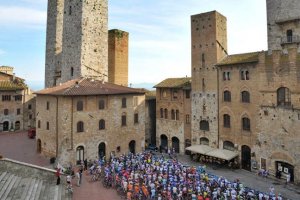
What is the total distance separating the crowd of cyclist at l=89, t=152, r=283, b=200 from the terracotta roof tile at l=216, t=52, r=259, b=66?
13809mm

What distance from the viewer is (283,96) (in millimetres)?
27844

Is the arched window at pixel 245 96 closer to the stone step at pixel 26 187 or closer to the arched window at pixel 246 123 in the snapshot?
the arched window at pixel 246 123

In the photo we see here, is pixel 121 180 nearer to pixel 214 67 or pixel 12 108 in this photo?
pixel 214 67

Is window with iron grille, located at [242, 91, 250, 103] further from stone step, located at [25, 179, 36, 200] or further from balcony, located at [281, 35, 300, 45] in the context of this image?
stone step, located at [25, 179, 36, 200]

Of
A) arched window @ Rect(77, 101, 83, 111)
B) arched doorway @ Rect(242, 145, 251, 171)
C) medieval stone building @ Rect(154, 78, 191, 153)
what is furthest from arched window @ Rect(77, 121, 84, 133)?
arched doorway @ Rect(242, 145, 251, 171)

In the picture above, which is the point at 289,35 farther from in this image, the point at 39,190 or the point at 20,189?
the point at 20,189

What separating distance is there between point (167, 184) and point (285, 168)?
1362 centimetres

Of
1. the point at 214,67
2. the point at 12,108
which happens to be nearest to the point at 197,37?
the point at 214,67

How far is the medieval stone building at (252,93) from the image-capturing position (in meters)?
27.2

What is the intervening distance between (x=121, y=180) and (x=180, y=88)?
19040mm

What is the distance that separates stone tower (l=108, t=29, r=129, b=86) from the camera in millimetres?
46688

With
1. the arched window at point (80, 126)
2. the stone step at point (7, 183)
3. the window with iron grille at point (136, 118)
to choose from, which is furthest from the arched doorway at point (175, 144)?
the stone step at point (7, 183)

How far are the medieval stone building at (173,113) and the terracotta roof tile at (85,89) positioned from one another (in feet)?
18.7

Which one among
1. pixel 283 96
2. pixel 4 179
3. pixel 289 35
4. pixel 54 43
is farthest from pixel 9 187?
pixel 54 43
